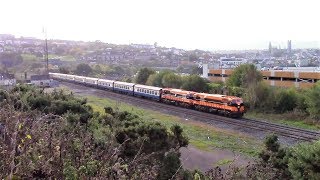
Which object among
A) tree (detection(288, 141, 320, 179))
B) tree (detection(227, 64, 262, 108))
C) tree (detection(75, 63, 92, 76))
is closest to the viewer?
tree (detection(288, 141, 320, 179))

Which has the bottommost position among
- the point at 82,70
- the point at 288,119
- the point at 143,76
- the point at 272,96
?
the point at 288,119

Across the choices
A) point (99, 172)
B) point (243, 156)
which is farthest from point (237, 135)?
point (99, 172)

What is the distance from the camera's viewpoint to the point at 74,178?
3.29 metres

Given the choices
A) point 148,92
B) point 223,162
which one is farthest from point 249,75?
point 223,162

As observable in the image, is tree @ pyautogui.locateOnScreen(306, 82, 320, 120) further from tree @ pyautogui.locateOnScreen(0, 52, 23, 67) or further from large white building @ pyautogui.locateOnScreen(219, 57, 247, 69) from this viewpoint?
tree @ pyautogui.locateOnScreen(0, 52, 23, 67)

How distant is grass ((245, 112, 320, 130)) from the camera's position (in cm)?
2306

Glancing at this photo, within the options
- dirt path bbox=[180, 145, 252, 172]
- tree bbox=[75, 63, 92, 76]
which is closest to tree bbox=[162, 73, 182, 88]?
dirt path bbox=[180, 145, 252, 172]

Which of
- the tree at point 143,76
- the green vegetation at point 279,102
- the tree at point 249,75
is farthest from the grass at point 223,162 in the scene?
the tree at point 143,76

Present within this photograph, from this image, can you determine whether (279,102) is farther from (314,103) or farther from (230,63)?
(230,63)

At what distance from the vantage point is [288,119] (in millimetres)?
25672

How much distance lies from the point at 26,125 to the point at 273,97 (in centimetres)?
2631

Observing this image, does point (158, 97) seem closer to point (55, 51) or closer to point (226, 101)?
point (226, 101)

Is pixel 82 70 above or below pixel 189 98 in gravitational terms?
above

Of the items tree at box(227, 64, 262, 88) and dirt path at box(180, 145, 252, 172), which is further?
tree at box(227, 64, 262, 88)
